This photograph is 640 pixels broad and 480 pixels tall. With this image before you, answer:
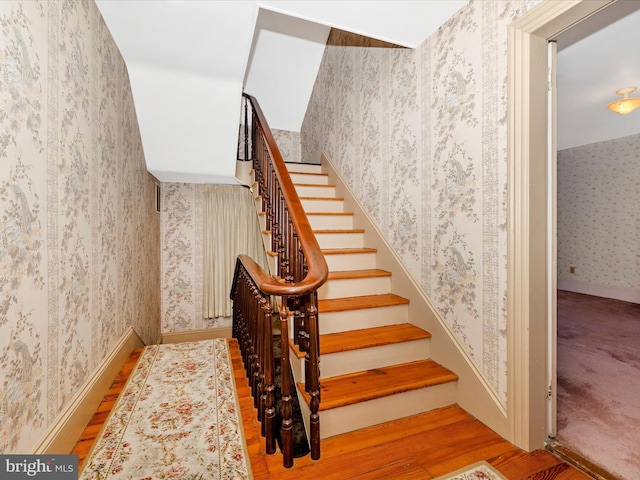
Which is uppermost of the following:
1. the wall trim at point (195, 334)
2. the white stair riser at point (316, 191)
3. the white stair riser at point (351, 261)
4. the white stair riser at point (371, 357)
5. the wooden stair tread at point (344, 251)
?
the white stair riser at point (316, 191)

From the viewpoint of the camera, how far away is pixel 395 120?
2436 mm

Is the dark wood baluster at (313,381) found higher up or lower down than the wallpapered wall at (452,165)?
lower down

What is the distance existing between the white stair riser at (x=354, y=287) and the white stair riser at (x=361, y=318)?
27cm

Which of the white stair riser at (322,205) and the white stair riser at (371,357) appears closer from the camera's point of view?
the white stair riser at (371,357)

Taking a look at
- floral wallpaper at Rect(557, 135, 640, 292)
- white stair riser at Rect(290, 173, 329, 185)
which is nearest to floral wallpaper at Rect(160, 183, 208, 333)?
white stair riser at Rect(290, 173, 329, 185)

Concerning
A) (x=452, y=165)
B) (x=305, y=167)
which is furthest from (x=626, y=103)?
(x=305, y=167)

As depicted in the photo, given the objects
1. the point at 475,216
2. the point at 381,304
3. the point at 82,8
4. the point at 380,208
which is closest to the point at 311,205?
the point at 380,208

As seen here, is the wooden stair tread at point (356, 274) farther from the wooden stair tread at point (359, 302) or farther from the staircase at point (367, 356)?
the wooden stair tread at point (359, 302)

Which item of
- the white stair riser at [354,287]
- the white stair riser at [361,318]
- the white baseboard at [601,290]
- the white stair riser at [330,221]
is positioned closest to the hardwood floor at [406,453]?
the white stair riser at [361,318]

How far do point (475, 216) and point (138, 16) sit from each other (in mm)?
2303

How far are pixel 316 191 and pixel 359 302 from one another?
1666mm

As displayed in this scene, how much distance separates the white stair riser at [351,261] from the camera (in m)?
2.59

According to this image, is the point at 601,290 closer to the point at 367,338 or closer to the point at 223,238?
the point at 367,338

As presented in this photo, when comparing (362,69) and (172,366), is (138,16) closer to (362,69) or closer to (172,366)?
(362,69)
